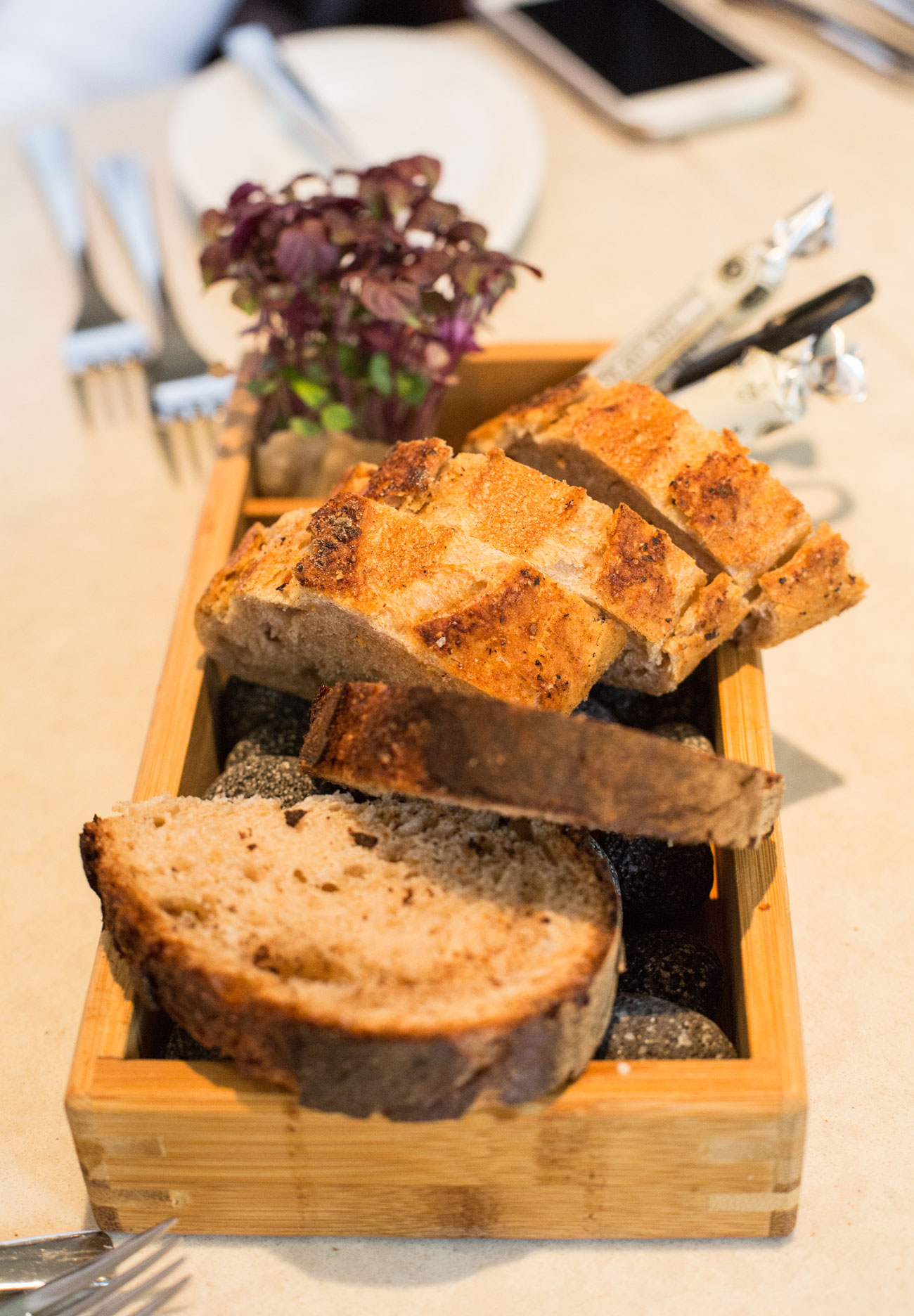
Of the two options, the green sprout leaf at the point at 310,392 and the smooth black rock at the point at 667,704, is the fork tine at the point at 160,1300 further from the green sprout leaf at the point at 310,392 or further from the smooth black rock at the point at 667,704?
the green sprout leaf at the point at 310,392

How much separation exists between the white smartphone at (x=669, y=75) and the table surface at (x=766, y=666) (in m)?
0.06

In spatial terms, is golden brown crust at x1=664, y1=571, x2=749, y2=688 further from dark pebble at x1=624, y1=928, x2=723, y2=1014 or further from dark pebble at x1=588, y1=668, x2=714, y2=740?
dark pebble at x1=624, y1=928, x2=723, y2=1014

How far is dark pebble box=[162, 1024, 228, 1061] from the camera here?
1099mm

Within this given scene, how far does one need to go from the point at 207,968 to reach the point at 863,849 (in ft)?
3.03

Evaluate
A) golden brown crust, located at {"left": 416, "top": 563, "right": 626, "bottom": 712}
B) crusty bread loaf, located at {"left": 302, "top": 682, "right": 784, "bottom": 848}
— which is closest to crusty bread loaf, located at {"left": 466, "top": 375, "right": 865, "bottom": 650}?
golden brown crust, located at {"left": 416, "top": 563, "right": 626, "bottom": 712}

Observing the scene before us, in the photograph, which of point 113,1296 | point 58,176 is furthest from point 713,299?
point 58,176

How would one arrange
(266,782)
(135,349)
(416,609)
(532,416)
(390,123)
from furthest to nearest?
(390,123), (135,349), (532,416), (266,782), (416,609)

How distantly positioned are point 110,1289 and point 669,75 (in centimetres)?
295

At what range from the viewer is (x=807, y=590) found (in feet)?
4.38

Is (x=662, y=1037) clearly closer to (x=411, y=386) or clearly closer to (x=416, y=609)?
(x=416, y=609)

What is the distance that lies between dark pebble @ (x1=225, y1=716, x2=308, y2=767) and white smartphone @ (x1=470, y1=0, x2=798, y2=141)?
7.12 ft

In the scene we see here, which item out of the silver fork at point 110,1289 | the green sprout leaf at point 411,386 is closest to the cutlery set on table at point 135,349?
the green sprout leaf at point 411,386

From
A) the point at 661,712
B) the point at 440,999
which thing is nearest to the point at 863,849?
the point at 661,712

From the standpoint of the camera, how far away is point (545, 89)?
3113mm
